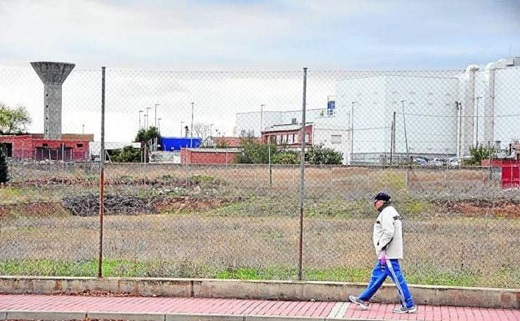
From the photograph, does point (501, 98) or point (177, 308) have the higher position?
point (501, 98)

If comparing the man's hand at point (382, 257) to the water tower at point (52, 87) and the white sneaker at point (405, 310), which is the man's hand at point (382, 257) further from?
the water tower at point (52, 87)

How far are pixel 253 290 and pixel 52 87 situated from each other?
636cm

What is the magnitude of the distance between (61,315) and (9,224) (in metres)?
15.1

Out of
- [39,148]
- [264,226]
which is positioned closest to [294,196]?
[264,226]

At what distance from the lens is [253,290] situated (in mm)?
12672

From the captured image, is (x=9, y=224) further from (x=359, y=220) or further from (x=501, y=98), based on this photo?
(x=501, y=98)

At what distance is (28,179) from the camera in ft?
117

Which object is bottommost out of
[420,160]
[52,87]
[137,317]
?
[137,317]

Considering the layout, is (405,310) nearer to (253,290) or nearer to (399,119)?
(253,290)

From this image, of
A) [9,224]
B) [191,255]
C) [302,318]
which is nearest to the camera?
[302,318]

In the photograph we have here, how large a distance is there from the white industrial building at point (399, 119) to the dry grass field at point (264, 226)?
828 millimetres

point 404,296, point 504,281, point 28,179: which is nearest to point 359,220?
point 504,281

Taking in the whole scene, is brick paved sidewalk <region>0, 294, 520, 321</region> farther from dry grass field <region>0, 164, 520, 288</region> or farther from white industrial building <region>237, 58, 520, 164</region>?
white industrial building <region>237, 58, 520, 164</region>

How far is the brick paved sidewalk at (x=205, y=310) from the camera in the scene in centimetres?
1130
